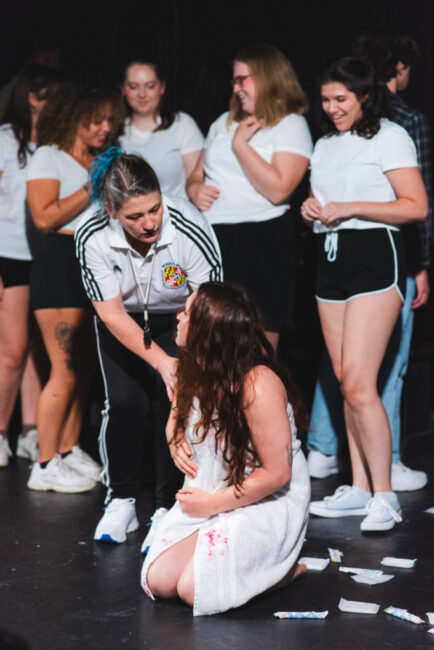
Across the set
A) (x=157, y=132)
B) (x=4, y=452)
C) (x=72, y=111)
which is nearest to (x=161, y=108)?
(x=157, y=132)

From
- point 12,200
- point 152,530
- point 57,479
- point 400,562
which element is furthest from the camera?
point 12,200

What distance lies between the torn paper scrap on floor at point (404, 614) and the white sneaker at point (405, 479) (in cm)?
112

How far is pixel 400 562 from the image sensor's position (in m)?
2.71

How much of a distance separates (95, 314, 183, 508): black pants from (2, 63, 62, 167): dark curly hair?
100 cm

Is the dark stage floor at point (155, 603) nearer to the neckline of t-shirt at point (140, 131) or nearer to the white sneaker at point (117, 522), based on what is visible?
the white sneaker at point (117, 522)

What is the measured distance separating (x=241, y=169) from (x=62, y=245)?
2.33 feet

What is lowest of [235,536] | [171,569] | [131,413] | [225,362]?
[171,569]

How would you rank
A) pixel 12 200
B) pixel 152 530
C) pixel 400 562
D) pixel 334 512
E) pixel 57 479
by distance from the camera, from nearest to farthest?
pixel 400 562, pixel 152 530, pixel 334 512, pixel 57 479, pixel 12 200

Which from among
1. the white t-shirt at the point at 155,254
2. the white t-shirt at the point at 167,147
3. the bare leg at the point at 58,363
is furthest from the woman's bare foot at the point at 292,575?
the white t-shirt at the point at 167,147

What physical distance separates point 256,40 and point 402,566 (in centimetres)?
310

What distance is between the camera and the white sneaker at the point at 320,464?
3.66m

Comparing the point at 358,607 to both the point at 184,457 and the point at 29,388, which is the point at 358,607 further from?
the point at 29,388

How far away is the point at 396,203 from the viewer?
9.83 feet

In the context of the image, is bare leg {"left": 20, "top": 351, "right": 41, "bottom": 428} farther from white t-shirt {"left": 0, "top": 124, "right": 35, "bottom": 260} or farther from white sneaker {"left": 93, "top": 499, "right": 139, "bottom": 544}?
white sneaker {"left": 93, "top": 499, "right": 139, "bottom": 544}
